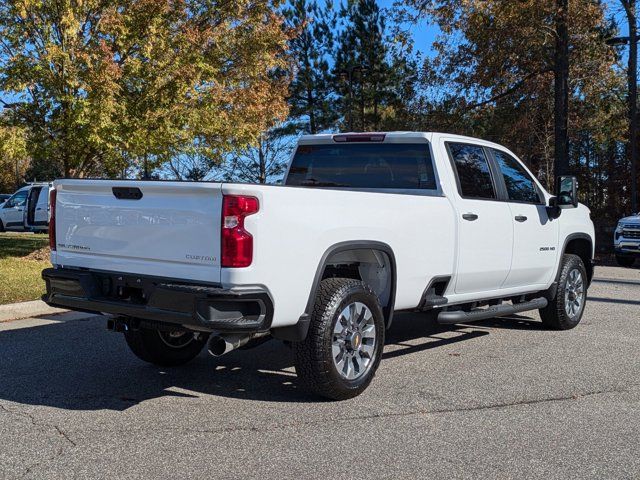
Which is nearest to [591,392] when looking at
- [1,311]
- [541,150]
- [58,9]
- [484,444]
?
[484,444]

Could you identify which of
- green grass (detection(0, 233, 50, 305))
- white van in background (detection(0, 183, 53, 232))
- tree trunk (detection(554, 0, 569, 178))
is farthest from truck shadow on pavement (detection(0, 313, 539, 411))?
white van in background (detection(0, 183, 53, 232))

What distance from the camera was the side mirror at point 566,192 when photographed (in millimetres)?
7547

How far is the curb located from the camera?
8414 millimetres

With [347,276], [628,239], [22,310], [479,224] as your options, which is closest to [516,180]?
[479,224]

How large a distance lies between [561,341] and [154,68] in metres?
9.87

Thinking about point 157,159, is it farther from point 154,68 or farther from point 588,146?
point 588,146

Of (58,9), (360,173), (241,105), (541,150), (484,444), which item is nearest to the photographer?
(484,444)

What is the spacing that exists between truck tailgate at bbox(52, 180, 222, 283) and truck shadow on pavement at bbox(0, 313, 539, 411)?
98cm

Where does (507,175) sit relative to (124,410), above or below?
above

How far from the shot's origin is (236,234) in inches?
172

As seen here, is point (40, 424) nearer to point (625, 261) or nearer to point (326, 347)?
point (326, 347)

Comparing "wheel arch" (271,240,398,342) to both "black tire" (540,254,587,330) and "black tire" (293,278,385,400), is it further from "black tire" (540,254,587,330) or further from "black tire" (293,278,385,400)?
"black tire" (540,254,587,330)

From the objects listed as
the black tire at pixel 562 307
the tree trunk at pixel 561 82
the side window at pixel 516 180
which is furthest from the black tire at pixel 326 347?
the tree trunk at pixel 561 82

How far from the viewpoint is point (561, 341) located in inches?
293
